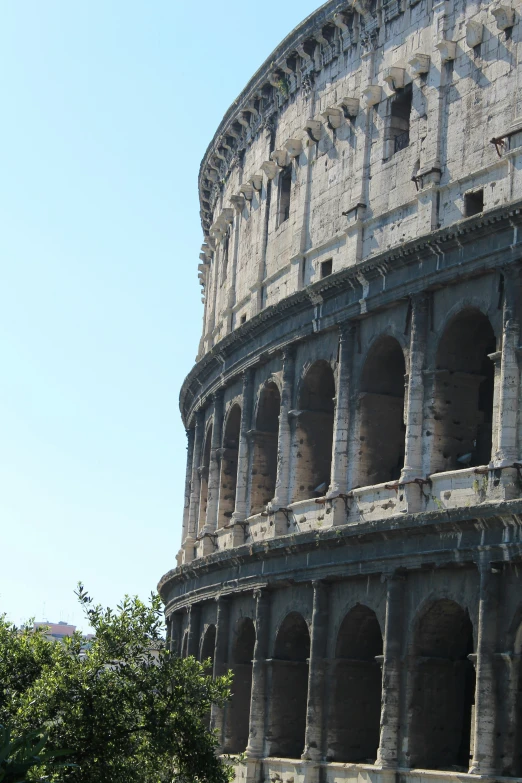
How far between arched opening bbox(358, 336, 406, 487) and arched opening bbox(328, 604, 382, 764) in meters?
2.53

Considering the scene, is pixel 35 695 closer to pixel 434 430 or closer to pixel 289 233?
pixel 434 430

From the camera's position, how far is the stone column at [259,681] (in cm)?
2890

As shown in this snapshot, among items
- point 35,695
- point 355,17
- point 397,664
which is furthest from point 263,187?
point 35,695

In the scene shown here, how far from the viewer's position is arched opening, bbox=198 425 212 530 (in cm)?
3631

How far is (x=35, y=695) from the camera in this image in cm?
2161

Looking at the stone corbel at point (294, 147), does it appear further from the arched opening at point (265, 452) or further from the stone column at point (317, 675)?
the stone column at point (317, 675)

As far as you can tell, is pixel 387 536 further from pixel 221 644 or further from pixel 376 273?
pixel 221 644

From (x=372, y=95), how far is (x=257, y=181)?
5933 millimetres

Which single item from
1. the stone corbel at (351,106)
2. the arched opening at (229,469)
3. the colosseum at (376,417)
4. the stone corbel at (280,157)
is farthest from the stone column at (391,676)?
the stone corbel at (280,157)

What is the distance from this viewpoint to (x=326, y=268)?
29.7 metres

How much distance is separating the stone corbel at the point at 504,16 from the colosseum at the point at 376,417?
4cm

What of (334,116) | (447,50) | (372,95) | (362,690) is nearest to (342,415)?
(362,690)

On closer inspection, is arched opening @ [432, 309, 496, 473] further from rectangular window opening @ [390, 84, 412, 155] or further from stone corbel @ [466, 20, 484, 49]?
stone corbel @ [466, 20, 484, 49]

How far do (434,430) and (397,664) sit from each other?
370 centimetres
